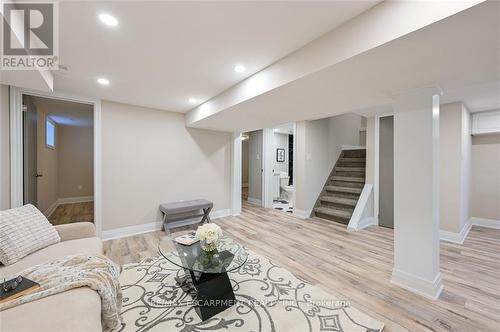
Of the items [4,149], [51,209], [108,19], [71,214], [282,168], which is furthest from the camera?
[282,168]

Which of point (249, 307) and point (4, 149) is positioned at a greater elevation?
point (4, 149)

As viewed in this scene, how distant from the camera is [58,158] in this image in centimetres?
563

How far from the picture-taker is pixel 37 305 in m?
1.02

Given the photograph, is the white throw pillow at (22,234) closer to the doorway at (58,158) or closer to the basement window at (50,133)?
the doorway at (58,158)

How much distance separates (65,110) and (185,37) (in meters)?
Result: 4.35

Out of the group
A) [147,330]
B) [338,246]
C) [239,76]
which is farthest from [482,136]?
[147,330]

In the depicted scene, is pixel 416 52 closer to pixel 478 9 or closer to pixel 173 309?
pixel 478 9

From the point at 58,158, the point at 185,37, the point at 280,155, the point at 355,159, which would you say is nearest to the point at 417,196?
the point at 185,37

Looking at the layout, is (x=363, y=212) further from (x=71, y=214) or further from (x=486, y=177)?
(x=71, y=214)

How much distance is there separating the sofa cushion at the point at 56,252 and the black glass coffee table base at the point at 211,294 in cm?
99

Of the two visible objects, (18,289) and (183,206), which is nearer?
(18,289)

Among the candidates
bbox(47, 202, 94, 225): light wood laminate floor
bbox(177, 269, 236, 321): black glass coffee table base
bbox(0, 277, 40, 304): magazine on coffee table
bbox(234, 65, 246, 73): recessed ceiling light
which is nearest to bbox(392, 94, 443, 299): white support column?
bbox(234, 65, 246, 73): recessed ceiling light

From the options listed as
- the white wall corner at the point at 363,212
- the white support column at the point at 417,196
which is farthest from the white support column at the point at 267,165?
the white support column at the point at 417,196

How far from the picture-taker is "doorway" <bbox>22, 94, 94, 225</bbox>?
3123mm
